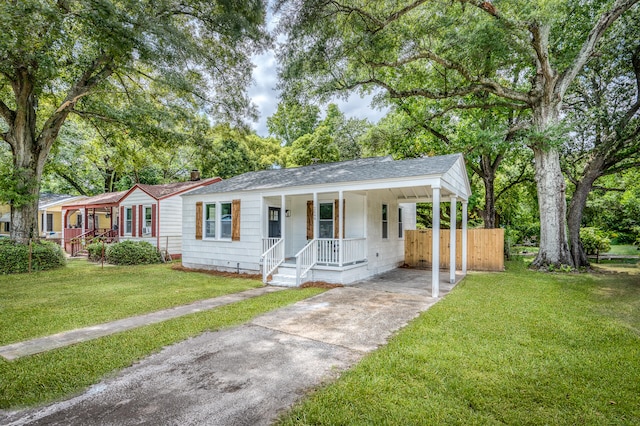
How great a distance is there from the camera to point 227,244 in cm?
1141

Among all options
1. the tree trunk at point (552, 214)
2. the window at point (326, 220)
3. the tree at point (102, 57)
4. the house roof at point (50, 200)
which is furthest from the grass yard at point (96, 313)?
the house roof at point (50, 200)

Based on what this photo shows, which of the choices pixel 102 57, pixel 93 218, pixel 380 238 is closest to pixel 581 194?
pixel 380 238

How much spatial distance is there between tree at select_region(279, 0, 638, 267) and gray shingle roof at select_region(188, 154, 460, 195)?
158 inches

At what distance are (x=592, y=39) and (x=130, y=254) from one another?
2007 centimetres

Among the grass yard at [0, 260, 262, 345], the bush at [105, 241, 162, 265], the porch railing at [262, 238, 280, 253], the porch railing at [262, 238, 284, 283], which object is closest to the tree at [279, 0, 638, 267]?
the porch railing at [262, 238, 280, 253]

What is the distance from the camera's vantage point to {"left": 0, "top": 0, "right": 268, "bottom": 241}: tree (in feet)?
26.6

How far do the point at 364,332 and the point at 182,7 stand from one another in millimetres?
13080

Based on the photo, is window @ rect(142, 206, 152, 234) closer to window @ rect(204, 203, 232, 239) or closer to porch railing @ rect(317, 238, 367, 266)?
window @ rect(204, 203, 232, 239)

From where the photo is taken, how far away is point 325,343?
442 cm

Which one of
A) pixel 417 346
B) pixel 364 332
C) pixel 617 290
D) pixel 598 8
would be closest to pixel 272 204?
pixel 364 332

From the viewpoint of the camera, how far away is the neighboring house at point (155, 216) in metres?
15.4

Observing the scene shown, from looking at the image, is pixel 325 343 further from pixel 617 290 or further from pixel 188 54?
pixel 188 54

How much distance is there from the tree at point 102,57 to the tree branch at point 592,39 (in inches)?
456

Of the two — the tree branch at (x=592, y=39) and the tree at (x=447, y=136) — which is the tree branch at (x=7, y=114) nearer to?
the tree at (x=447, y=136)
